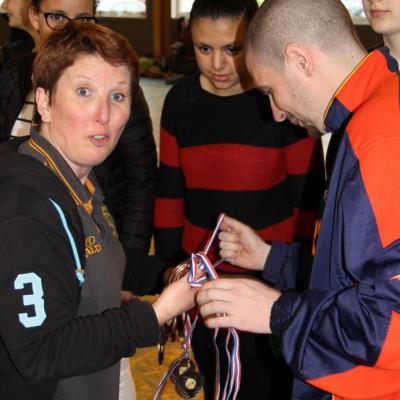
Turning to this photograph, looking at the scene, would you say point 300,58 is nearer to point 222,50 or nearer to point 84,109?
point 84,109

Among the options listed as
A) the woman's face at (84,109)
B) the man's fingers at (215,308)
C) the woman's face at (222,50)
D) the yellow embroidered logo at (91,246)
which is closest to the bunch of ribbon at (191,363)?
the man's fingers at (215,308)

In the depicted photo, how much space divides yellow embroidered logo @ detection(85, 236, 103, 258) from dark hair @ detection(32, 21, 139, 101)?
0.37 metres

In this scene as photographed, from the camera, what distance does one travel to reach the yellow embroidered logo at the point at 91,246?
1.34 m

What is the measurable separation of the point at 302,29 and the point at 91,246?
0.72 m

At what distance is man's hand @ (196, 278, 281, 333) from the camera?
1282 mm

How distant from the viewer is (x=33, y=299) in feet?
3.74

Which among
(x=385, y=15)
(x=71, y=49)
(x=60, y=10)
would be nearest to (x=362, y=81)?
(x=71, y=49)

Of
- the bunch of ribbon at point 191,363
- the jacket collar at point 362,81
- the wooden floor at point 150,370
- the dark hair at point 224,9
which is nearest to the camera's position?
the jacket collar at point 362,81

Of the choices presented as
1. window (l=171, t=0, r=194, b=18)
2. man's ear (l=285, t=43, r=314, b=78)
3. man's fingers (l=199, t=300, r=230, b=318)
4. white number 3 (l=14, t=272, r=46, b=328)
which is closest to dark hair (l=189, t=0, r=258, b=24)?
man's ear (l=285, t=43, r=314, b=78)

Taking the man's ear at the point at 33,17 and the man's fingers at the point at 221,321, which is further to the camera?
the man's ear at the point at 33,17

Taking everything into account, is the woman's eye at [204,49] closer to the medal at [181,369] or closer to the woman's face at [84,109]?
the woman's face at [84,109]

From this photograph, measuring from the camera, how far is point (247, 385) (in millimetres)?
2127

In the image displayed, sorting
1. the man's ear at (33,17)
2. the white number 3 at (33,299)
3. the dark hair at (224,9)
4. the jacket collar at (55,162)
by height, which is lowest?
the white number 3 at (33,299)

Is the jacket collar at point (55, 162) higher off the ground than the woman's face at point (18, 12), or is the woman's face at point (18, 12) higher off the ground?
the woman's face at point (18, 12)
